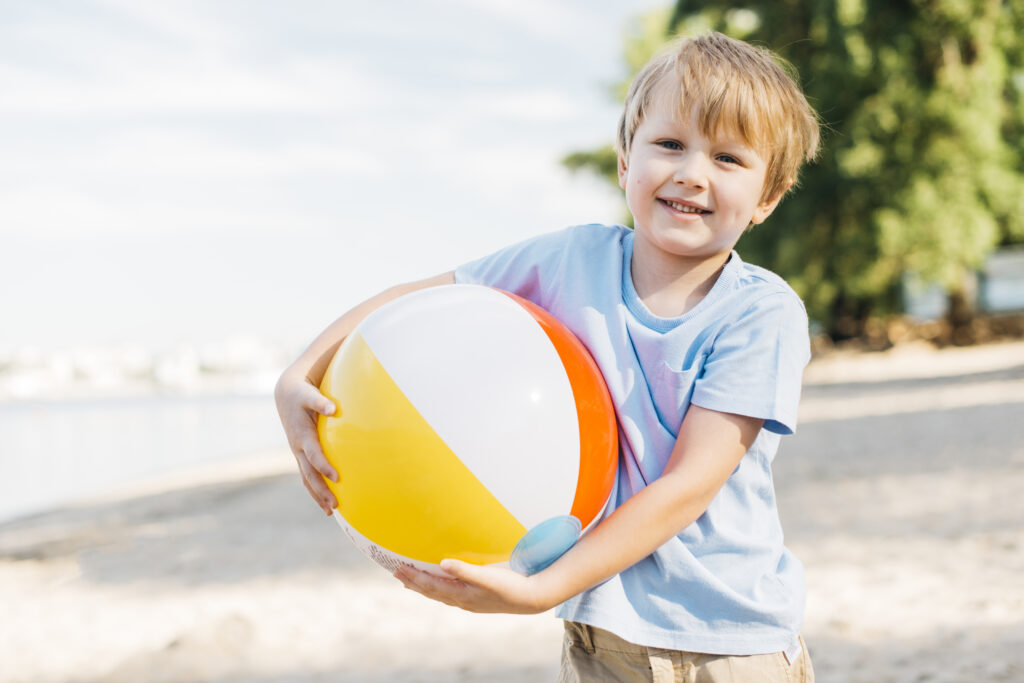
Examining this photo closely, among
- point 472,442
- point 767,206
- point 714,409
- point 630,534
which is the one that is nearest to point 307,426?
point 472,442

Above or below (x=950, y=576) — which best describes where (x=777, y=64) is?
above

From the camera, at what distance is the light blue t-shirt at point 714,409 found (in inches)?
61.5

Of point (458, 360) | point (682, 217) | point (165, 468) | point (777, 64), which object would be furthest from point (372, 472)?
point (165, 468)

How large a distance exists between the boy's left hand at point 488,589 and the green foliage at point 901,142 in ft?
48.7

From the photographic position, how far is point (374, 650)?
15.9 ft

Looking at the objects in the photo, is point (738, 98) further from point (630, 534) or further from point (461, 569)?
point (461, 569)

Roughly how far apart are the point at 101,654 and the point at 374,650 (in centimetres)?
177

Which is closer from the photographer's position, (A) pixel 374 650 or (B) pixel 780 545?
(B) pixel 780 545

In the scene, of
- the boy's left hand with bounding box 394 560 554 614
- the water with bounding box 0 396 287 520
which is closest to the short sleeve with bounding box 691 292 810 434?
the boy's left hand with bounding box 394 560 554 614

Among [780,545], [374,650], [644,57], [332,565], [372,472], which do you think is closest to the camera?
[372,472]

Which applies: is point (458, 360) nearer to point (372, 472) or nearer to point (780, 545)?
point (372, 472)

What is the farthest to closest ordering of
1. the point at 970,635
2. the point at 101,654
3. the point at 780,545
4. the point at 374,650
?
1. the point at 101,654
2. the point at 374,650
3. the point at 970,635
4. the point at 780,545

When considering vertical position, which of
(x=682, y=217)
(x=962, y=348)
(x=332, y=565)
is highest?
(x=682, y=217)

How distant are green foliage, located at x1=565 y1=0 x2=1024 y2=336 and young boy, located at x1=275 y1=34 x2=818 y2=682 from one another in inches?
566
